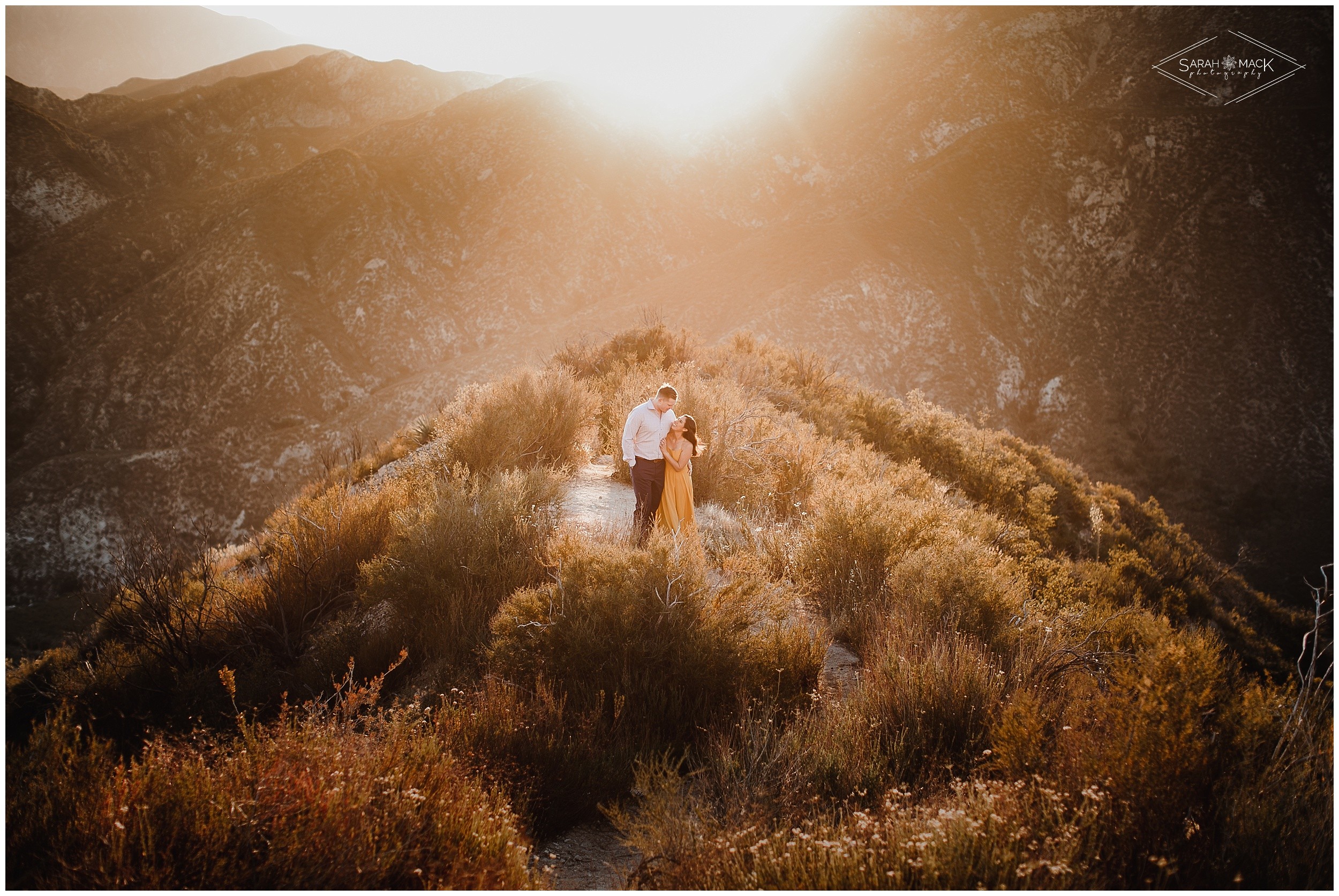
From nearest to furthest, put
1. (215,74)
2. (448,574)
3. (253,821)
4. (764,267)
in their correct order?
(253,821), (448,574), (764,267), (215,74)

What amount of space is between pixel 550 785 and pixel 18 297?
171 ft

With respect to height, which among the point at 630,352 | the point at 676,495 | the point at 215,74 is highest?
the point at 215,74

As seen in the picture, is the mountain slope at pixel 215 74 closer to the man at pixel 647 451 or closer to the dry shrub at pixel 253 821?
the man at pixel 647 451

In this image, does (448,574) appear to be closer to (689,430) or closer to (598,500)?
(598,500)

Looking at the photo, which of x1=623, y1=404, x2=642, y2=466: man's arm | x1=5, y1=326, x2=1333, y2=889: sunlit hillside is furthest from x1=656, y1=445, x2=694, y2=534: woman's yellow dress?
x1=5, y1=326, x2=1333, y2=889: sunlit hillside

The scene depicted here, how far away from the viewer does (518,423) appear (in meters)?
9.45

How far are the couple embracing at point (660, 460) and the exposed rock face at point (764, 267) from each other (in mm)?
26128

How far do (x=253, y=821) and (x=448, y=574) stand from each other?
129 inches

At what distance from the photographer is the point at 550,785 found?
10.3ft

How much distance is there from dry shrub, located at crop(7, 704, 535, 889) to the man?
410cm

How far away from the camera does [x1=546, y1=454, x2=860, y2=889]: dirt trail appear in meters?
2.88

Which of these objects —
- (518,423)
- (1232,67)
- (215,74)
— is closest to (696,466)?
(518,423)

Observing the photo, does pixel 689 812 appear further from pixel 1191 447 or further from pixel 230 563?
pixel 1191 447

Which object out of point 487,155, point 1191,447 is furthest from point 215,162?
point 1191,447
